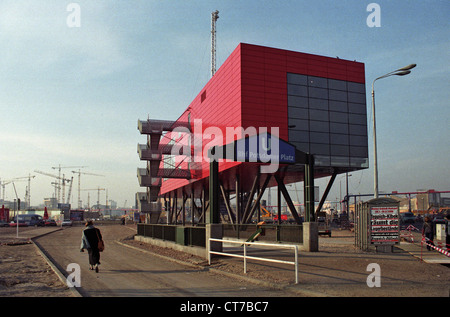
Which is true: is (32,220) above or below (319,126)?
below

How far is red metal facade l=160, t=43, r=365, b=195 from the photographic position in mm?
34562

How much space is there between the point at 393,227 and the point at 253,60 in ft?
69.8

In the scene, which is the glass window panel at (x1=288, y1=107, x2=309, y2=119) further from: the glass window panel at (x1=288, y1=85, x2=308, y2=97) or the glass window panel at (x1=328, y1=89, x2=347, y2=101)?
the glass window panel at (x1=328, y1=89, x2=347, y2=101)

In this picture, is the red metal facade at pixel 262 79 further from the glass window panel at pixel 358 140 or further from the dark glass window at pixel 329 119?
the glass window panel at pixel 358 140

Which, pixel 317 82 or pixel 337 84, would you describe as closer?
pixel 317 82

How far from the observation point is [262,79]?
3531 centimetres

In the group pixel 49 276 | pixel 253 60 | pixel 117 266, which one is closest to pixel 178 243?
pixel 117 266

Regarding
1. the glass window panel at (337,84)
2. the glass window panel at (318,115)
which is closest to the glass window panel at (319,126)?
the glass window panel at (318,115)

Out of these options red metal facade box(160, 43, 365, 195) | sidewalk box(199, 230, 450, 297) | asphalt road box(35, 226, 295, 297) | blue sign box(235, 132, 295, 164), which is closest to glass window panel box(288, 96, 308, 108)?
red metal facade box(160, 43, 365, 195)

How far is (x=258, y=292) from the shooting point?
32.1 feet

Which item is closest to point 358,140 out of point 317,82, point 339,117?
point 339,117

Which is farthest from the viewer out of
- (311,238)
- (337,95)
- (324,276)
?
(337,95)

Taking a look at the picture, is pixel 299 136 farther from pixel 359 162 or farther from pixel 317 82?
pixel 359 162

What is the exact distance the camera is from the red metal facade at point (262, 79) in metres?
34.6
